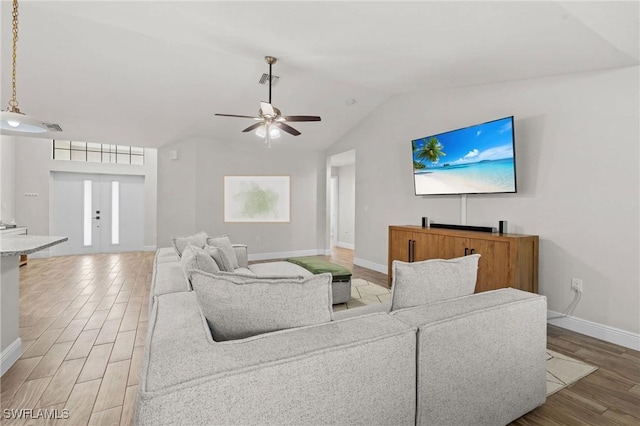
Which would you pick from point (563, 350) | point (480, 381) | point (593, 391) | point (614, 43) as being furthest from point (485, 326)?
point (614, 43)

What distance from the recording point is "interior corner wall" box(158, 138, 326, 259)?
20.0 ft

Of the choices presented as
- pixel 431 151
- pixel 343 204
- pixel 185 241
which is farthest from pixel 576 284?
pixel 343 204

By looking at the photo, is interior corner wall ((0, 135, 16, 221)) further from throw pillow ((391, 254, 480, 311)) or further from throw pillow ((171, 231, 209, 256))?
throw pillow ((391, 254, 480, 311))

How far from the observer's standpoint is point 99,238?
7.04 metres

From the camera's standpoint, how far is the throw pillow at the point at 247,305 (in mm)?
1214

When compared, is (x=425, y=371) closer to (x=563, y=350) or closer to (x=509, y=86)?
(x=563, y=350)

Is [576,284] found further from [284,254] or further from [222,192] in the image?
[222,192]

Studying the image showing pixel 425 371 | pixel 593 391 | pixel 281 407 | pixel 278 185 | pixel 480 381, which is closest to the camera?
pixel 281 407

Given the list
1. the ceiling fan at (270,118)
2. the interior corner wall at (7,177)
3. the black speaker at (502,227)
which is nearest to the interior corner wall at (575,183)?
the black speaker at (502,227)

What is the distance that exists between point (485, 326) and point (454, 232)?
7.58ft

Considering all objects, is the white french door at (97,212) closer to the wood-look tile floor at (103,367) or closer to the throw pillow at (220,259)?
the wood-look tile floor at (103,367)

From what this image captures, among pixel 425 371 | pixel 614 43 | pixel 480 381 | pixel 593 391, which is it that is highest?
pixel 614 43

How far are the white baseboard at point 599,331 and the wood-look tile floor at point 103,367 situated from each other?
8 cm

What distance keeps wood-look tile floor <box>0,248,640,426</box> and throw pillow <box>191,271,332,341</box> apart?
105 cm
